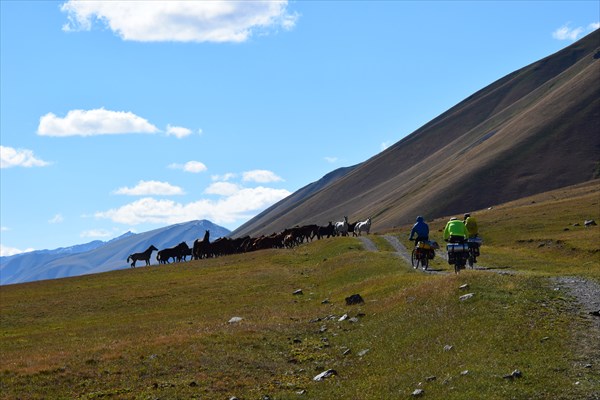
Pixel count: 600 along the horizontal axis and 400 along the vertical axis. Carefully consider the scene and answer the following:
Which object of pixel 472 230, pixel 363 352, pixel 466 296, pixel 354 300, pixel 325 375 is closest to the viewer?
pixel 325 375

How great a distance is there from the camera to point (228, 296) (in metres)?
55.2

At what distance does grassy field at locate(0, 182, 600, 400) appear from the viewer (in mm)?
20031

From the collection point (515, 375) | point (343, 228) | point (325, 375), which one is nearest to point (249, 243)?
point (343, 228)

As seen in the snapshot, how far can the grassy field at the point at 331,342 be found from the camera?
65.7ft

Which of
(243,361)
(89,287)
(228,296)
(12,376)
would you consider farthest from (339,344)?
(89,287)

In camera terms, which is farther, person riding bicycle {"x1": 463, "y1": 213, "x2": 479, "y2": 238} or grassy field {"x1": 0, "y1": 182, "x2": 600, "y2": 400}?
person riding bicycle {"x1": 463, "y1": 213, "x2": 479, "y2": 238}

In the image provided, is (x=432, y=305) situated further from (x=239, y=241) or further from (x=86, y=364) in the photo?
(x=239, y=241)

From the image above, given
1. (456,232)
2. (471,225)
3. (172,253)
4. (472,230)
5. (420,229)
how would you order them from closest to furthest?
(456,232), (420,229), (471,225), (472,230), (172,253)

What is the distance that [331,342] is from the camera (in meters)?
29.7

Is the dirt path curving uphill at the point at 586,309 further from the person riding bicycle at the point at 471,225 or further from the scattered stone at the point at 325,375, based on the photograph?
the person riding bicycle at the point at 471,225

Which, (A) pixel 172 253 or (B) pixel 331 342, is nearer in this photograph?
(B) pixel 331 342

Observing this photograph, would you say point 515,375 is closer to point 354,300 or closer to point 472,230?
point 354,300

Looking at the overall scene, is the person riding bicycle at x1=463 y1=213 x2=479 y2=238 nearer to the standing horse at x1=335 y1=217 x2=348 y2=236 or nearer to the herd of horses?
the herd of horses

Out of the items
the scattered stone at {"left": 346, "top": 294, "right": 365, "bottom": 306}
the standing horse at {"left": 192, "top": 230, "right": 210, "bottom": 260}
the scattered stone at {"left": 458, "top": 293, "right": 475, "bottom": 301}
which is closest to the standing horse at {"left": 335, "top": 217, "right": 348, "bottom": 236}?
the standing horse at {"left": 192, "top": 230, "right": 210, "bottom": 260}
